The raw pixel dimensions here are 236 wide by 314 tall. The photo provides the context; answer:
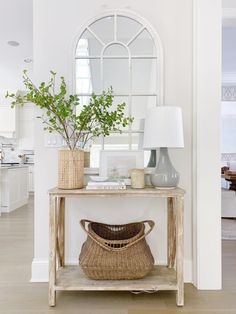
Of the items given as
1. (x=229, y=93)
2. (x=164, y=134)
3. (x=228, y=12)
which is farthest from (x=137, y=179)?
(x=229, y=93)

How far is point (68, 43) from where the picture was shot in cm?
225

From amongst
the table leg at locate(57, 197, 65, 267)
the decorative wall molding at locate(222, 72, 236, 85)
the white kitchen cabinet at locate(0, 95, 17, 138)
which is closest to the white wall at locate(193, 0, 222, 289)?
the table leg at locate(57, 197, 65, 267)

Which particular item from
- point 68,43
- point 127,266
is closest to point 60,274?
point 127,266

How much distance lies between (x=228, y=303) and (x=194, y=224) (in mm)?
581

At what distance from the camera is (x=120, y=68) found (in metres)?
2.30

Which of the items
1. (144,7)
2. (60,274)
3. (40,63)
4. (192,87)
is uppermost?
(144,7)

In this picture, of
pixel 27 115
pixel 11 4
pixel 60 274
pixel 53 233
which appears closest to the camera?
pixel 53 233

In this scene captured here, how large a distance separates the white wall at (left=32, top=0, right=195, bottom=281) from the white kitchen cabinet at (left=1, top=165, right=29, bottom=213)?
306 cm

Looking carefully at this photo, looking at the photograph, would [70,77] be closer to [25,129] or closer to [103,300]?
[103,300]

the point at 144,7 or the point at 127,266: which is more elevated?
the point at 144,7

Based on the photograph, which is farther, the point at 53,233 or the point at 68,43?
the point at 68,43

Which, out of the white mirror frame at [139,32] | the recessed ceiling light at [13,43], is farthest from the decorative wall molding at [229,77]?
the white mirror frame at [139,32]

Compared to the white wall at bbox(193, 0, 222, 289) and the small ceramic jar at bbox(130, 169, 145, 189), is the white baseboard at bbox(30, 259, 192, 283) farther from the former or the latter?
the small ceramic jar at bbox(130, 169, 145, 189)

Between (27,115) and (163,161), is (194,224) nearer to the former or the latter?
(163,161)
